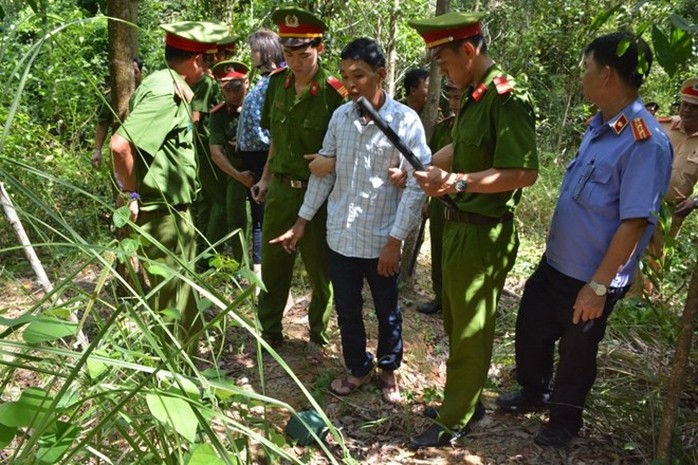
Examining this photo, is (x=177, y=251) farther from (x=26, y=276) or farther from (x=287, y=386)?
(x=26, y=276)

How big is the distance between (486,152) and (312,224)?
1230 mm

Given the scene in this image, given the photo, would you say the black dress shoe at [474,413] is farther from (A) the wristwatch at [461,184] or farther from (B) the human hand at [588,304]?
(A) the wristwatch at [461,184]

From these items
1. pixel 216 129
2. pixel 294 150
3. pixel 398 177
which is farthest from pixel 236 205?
pixel 398 177

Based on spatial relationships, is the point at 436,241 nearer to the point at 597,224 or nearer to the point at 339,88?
the point at 339,88

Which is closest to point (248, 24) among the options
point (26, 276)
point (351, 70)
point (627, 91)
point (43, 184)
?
point (43, 184)

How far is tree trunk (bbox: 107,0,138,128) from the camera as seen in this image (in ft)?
8.51

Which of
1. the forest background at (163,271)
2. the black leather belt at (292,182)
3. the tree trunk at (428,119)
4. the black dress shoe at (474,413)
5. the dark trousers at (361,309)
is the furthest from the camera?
the tree trunk at (428,119)

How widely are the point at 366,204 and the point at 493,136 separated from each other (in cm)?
76

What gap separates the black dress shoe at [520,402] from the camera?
3020mm

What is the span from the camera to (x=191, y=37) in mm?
2799

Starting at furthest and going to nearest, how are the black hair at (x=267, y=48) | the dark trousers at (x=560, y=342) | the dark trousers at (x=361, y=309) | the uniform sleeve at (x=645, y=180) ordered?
the black hair at (x=267, y=48)
the dark trousers at (x=361, y=309)
the dark trousers at (x=560, y=342)
the uniform sleeve at (x=645, y=180)

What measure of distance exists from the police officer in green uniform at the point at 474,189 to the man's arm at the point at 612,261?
1.26 ft

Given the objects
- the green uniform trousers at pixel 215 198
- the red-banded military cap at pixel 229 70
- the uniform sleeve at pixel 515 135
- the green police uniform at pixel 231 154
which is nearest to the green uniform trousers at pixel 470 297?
the uniform sleeve at pixel 515 135

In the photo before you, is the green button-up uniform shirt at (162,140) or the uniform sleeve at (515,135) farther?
the green button-up uniform shirt at (162,140)
